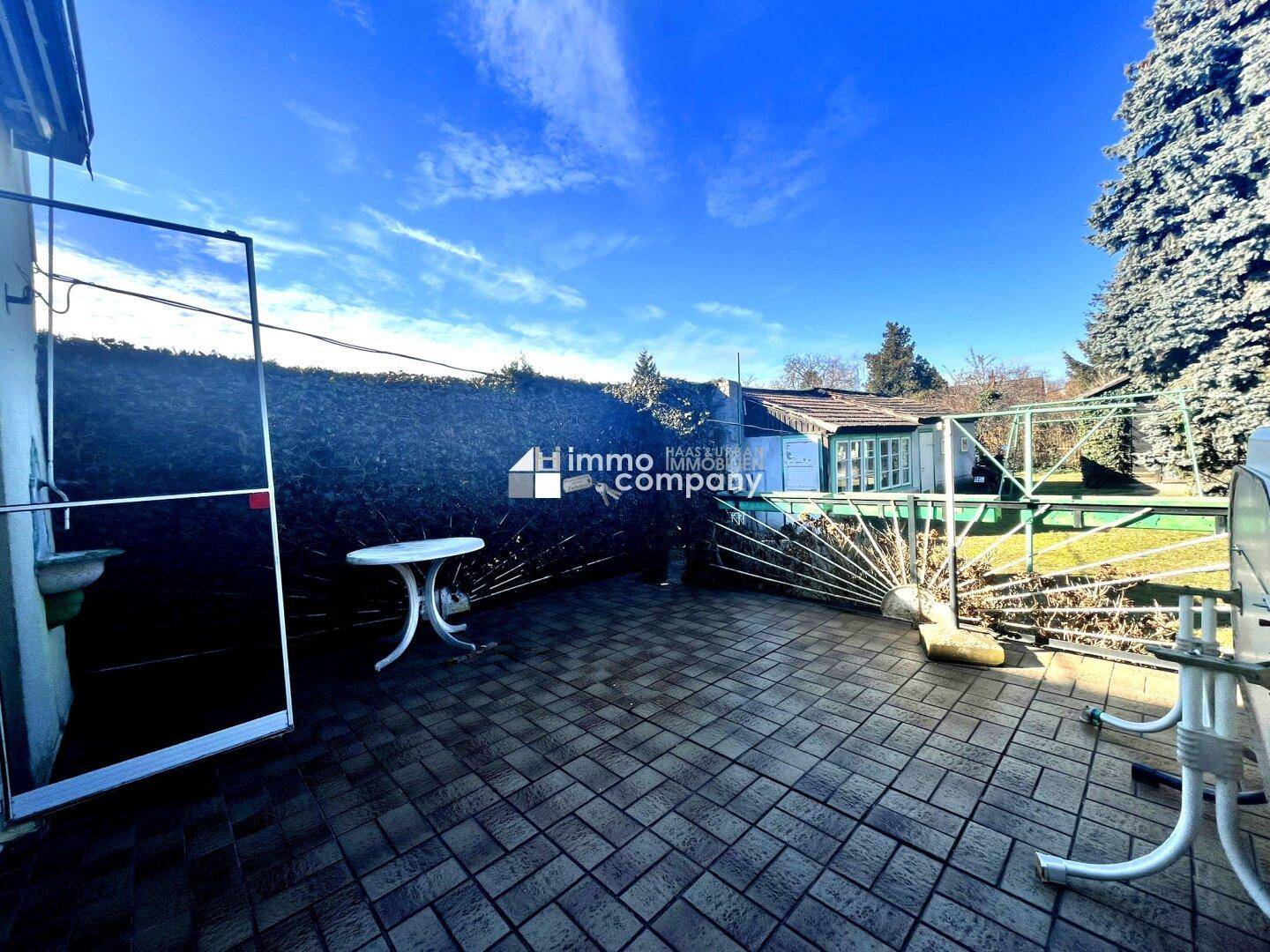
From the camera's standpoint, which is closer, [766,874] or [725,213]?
[766,874]

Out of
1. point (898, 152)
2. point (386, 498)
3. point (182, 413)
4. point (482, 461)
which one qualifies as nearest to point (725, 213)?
point (898, 152)

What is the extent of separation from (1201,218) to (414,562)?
44.5 ft

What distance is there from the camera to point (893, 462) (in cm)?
1326

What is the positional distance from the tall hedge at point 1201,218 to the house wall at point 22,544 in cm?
1392

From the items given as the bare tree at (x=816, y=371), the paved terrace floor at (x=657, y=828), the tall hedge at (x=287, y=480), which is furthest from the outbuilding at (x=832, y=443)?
the bare tree at (x=816, y=371)

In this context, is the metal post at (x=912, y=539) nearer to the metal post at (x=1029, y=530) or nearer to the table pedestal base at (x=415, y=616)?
the metal post at (x=1029, y=530)

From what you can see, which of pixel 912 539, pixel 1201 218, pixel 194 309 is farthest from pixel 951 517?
pixel 1201 218

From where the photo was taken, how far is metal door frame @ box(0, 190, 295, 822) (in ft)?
6.61

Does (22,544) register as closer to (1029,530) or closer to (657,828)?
(657,828)

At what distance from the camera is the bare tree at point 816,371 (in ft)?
90.5

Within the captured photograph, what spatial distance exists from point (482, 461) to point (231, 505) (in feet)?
7.40

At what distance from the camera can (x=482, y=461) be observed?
5426 mm

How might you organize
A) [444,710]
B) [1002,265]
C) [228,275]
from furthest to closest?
1. [1002,265]
2. [228,275]
3. [444,710]

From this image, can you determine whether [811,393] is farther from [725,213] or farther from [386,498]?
[386,498]
